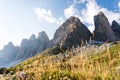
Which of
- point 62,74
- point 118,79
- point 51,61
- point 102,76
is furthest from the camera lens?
point 51,61

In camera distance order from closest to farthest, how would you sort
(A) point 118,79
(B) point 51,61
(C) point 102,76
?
(A) point 118,79 < (C) point 102,76 < (B) point 51,61

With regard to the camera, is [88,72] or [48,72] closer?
[88,72]

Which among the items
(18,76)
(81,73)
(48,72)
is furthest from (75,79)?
(18,76)

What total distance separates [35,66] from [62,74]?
0.83 m

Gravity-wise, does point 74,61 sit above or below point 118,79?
above

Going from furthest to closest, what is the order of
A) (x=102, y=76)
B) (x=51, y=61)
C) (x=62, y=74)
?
(x=51, y=61)
(x=62, y=74)
(x=102, y=76)

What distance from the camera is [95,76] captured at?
307 inches

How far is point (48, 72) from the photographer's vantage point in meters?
8.48

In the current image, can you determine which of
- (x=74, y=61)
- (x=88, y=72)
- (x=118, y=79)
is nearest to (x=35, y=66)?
(x=74, y=61)

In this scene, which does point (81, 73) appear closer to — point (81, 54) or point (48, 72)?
point (81, 54)

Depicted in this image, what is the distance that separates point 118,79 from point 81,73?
1.08 m

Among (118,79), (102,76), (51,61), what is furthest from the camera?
(51,61)

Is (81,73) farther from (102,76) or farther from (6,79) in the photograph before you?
(6,79)

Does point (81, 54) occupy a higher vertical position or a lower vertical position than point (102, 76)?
higher
